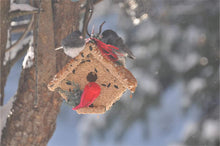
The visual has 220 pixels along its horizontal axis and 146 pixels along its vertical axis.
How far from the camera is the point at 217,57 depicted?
5.97 ft

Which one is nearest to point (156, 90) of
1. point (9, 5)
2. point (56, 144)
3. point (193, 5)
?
point (193, 5)

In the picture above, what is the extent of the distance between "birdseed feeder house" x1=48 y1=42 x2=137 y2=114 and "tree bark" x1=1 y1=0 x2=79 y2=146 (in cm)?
31

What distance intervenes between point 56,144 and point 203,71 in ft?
6.07

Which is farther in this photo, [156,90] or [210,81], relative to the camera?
[156,90]

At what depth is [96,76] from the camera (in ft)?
3.02

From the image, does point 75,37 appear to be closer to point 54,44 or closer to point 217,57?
point 54,44

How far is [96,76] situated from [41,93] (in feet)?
1.29

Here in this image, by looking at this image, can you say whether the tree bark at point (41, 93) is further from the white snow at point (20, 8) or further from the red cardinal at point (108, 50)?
the red cardinal at point (108, 50)

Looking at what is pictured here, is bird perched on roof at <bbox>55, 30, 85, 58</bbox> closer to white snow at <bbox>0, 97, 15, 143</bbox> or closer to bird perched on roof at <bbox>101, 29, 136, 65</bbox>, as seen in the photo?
bird perched on roof at <bbox>101, 29, 136, 65</bbox>

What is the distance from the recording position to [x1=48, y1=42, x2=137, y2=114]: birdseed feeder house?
0.85m

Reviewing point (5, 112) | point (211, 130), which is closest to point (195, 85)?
point (211, 130)

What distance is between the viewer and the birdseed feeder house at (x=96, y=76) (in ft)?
2.81

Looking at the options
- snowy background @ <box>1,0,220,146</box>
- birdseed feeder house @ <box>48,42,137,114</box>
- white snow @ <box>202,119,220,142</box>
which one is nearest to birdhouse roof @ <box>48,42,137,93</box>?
birdseed feeder house @ <box>48,42,137,114</box>

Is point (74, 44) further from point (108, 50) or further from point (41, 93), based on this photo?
point (41, 93)
